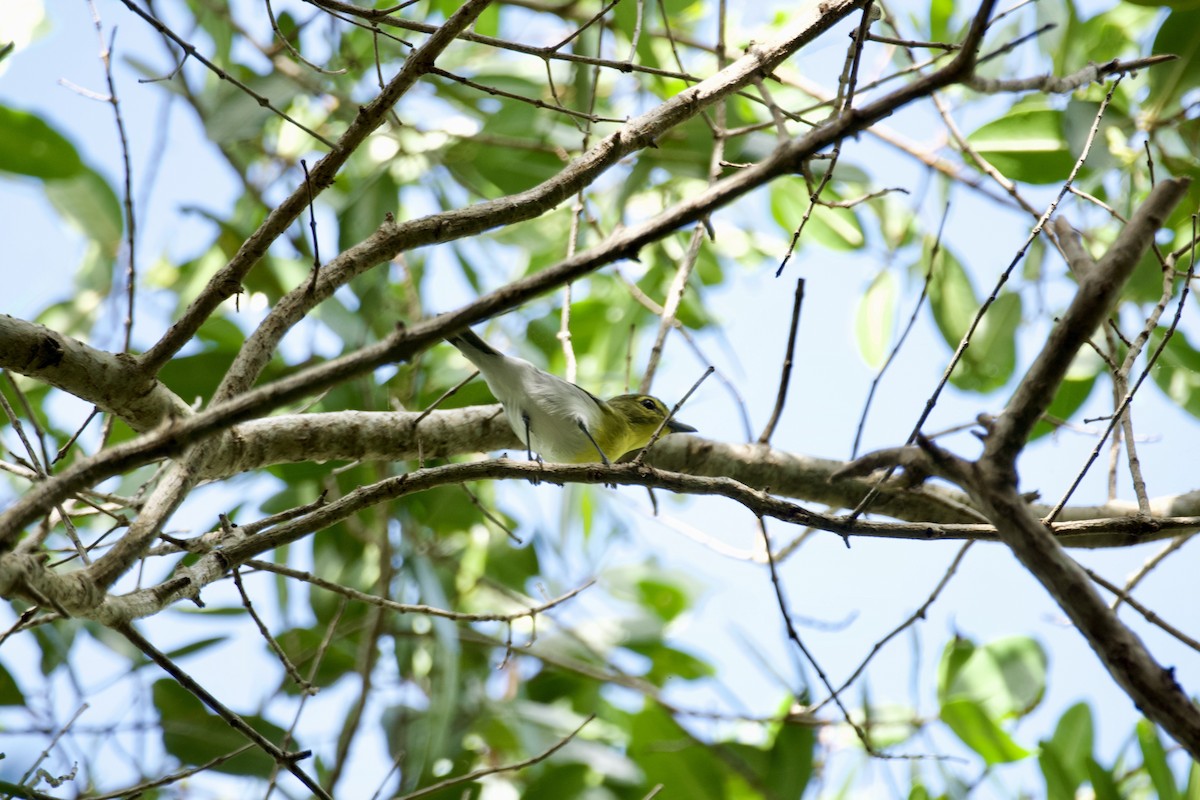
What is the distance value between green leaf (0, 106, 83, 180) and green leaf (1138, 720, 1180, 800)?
4886mm

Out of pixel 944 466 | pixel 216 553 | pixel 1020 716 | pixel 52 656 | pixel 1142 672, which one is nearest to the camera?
pixel 1142 672

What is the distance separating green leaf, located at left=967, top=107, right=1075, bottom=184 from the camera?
4.02 m

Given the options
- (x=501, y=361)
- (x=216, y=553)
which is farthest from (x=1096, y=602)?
(x=501, y=361)

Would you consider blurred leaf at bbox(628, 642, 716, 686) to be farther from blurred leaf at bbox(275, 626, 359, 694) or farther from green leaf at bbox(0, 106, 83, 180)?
green leaf at bbox(0, 106, 83, 180)

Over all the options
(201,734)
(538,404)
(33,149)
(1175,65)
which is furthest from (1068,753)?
(33,149)

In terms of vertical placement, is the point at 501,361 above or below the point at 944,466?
above

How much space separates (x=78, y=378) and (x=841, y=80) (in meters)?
2.12

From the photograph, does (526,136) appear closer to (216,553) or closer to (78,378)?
(78,378)

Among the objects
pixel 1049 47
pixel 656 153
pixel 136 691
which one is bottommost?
pixel 136 691

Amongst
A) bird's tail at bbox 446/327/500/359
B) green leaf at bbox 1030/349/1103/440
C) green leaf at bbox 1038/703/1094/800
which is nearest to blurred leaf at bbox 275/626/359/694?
bird's tail at bbox 446/327/500/359

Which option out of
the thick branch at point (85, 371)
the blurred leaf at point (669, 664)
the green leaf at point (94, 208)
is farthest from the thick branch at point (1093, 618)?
the green leaf at point (94, 208)

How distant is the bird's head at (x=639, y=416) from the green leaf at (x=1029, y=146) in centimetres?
184

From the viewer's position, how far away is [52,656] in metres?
3.74

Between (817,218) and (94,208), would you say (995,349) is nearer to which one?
(817,218)
